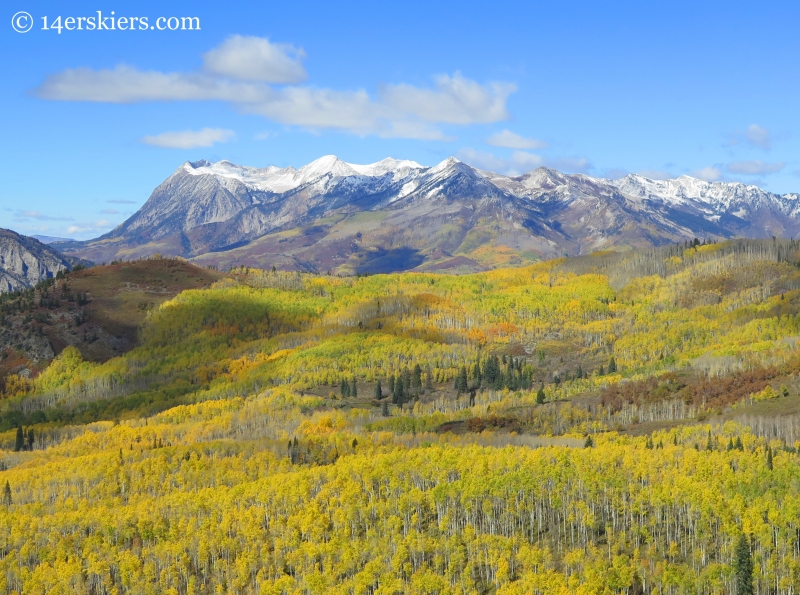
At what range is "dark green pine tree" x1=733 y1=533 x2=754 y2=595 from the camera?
476ft

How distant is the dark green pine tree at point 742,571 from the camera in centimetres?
14512

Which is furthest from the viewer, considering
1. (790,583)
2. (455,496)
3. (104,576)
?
(455,496)

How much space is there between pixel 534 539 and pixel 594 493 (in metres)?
17.2

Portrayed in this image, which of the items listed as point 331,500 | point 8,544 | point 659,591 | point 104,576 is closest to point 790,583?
point 659,591

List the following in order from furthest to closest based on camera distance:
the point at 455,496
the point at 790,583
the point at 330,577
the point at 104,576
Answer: the point at 455,496, the point at 104,576, the point at 330,577, the point at 790,583

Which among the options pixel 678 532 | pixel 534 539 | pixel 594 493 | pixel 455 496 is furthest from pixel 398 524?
pixel 678 532

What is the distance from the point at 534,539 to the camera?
17438cm

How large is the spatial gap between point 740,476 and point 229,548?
10358cm

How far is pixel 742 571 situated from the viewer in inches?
5758

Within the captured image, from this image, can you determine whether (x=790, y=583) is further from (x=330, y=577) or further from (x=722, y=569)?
(x=330, y=577)

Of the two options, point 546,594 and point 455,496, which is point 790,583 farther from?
point 455,496

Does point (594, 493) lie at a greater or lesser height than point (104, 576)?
greater

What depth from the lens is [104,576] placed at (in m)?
177

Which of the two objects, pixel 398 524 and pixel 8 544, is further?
pixel 8 544
